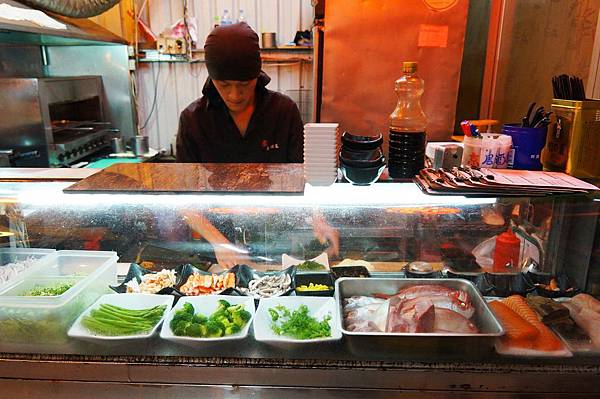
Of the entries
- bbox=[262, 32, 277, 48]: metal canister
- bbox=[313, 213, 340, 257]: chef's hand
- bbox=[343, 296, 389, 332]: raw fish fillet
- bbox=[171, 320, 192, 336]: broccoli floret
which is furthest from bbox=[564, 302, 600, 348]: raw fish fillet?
bbox=[262, 32, 277, 48]: metal canister

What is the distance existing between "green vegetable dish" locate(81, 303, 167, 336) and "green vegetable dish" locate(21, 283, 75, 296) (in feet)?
0.49

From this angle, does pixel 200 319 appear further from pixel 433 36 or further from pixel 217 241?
pixel 433 36

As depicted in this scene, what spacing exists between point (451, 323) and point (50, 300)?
128 centimetres

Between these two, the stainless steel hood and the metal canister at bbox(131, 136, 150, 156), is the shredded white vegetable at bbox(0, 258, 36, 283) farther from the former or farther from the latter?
the metal canister at bbox(131, 136, 150, 156)

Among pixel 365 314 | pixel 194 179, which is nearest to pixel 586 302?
pixel 365 314

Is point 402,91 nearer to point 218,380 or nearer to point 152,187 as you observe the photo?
point 152,187

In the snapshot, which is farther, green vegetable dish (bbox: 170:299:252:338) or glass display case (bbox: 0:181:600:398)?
glass display case (bbox: 0:181:600:398)

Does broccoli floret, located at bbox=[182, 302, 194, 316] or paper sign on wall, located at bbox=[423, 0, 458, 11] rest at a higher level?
paper sign on wall, located at bbox=[423, 0, 458, 11]

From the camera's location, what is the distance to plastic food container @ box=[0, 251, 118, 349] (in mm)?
1374

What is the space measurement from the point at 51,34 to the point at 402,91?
3247 millimetres

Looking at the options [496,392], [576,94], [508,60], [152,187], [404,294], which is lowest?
[496,392]

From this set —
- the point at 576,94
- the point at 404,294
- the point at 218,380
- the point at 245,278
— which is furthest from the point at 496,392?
the point at 576,94

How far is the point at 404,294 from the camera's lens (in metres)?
1.56

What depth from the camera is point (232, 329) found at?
1.36m
